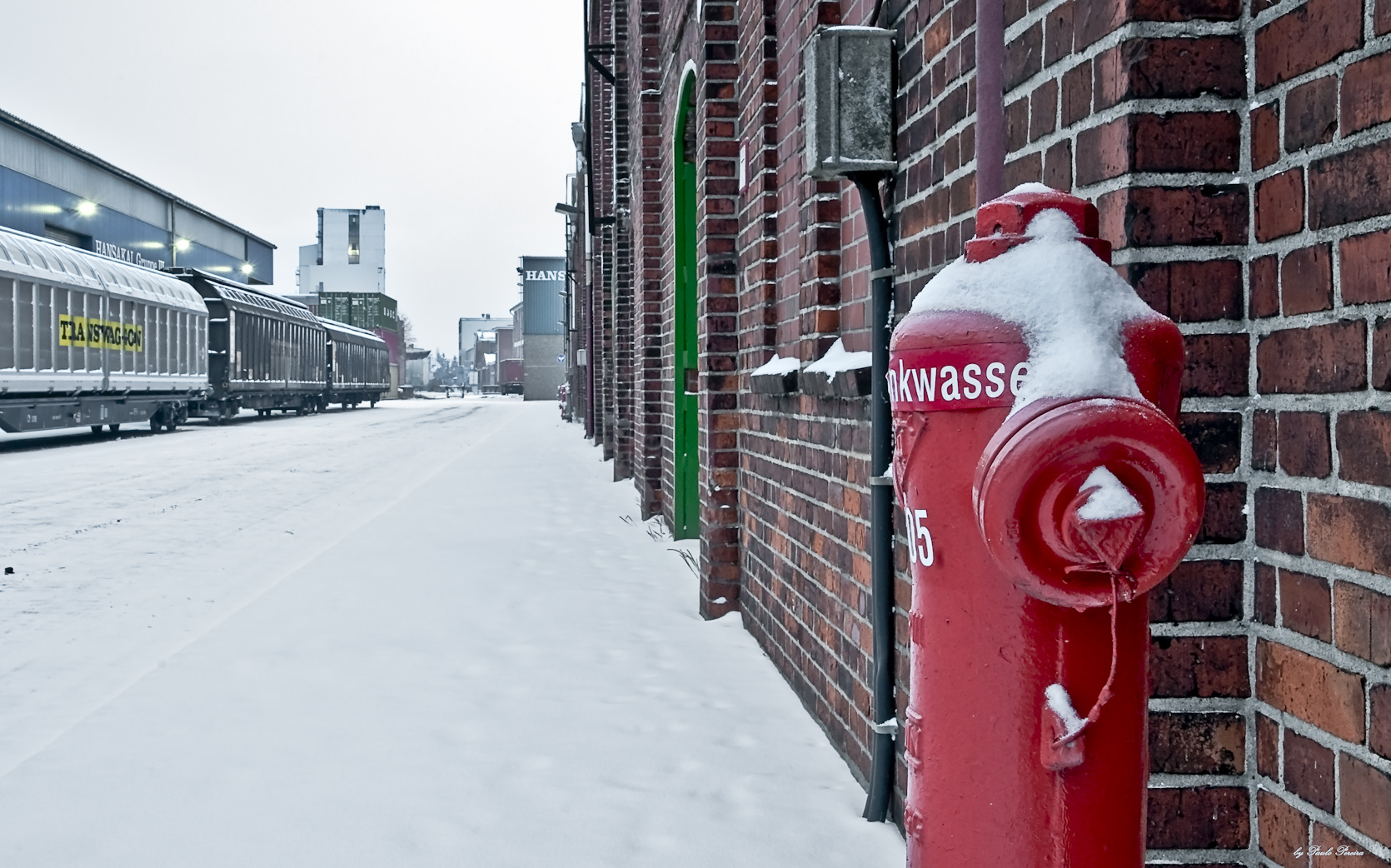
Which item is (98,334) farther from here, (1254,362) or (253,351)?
(1254,362)

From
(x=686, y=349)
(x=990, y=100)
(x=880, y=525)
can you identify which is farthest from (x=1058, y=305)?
(x=686, y=349)

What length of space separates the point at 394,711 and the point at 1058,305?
2.91 m

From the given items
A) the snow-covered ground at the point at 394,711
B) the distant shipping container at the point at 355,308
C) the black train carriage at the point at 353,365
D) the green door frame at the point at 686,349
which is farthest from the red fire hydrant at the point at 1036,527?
the distant shipping container at the point at 355,308

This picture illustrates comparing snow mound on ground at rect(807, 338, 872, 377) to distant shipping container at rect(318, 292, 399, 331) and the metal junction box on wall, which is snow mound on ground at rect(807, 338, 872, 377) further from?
distant shipping container at rect(318, 292, 399, 331)

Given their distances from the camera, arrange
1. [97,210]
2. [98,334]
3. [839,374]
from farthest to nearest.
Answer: [97,210]
[98,334]
[839,374]

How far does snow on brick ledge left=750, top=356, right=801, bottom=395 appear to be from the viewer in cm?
366

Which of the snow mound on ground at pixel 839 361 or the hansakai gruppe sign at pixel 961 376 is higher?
the snow mound on ground at pixel 839 361

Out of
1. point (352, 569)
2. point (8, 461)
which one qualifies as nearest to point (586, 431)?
point (8, 461)

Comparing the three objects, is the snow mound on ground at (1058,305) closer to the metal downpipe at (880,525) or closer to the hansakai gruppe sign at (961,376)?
the hansakai gruppe sign at (961,376)

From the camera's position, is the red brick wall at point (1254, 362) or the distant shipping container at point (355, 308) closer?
the red brick wall at point (1254, 362)

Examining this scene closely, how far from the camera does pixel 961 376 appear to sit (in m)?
1.44

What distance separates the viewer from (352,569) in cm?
617

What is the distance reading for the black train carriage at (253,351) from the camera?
27.2 m

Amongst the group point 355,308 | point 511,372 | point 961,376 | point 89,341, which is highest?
point 355,308
